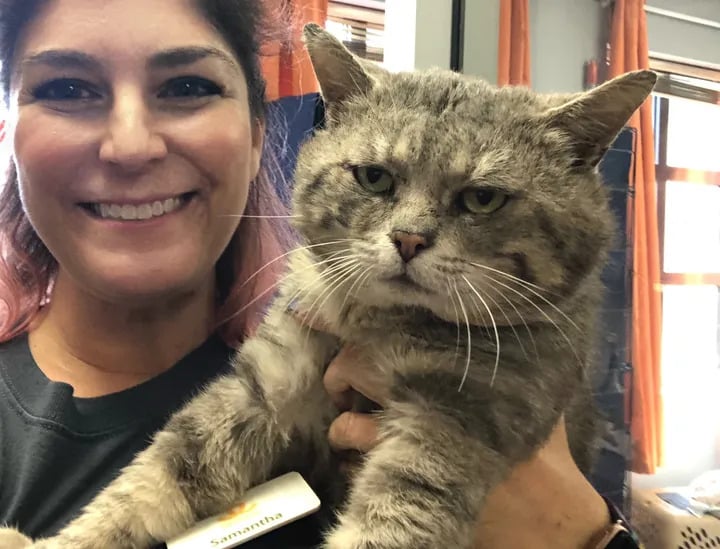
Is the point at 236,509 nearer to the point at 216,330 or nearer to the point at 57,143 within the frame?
the point at 216,330

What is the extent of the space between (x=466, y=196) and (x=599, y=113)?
231 mm

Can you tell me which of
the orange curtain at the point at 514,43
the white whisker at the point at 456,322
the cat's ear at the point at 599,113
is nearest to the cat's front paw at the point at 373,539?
the white whisker at the point at 456,322

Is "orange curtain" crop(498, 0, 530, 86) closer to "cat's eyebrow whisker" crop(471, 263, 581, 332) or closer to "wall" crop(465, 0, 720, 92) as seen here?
"wall" crop(465, 0, 720, 92)

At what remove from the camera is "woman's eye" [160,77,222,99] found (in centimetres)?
111

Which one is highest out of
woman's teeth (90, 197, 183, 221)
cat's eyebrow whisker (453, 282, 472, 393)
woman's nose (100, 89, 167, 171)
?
woman's nose (100, 89, 167, 171)

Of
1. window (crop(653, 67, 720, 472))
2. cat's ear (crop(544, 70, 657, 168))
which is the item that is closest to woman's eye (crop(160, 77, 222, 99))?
cat's ear (crop(544, 70, 657, 168))

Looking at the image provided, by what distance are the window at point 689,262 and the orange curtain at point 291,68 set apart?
1.78m

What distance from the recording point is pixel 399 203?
0.92 m

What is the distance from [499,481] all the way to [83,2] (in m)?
0.96

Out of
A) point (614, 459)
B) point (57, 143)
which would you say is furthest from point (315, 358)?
point (614, 459)

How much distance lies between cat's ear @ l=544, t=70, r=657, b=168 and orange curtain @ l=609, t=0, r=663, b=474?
187cm

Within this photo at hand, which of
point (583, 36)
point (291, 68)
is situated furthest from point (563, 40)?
point (291, 68)

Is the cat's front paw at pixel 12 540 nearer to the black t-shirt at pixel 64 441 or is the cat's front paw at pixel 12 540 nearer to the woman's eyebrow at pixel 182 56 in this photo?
the black t-shirt at pixel 64 441

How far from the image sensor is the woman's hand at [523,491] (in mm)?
968
